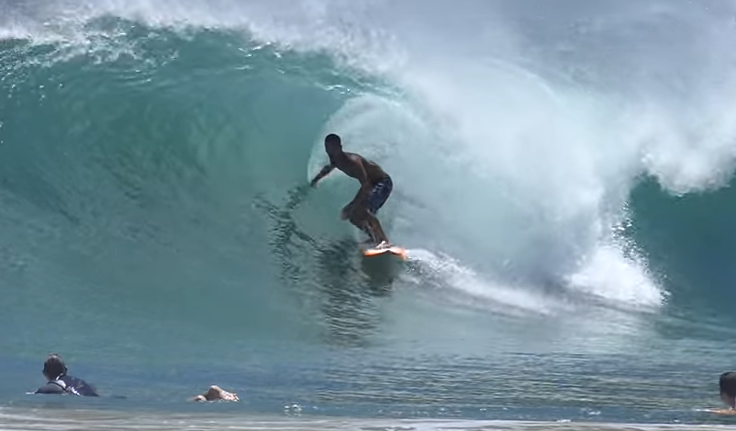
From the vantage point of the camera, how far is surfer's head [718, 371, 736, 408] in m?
8.63

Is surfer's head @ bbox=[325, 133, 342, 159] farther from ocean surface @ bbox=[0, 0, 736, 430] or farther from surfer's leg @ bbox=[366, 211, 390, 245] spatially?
ocean surface @ bbox=[0, 0, 736, 430]

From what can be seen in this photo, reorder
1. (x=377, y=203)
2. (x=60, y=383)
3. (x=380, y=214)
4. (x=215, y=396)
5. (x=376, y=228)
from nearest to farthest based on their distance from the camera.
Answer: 1. (x=215, y=396)
2. (x=60, y=383)
3. (x=376, y=228)
4. (x=377, y=203)
5. (x=380, y=214)

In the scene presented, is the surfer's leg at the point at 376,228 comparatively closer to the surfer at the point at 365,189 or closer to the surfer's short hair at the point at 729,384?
the surfer at the point at 365,189

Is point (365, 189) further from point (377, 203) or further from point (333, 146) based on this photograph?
point (333, 146)

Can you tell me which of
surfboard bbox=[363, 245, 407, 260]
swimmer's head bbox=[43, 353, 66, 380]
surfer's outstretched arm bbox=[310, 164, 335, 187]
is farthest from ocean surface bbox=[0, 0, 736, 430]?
surfer's outstretched arm bbox=[310, 164, 335, 187]

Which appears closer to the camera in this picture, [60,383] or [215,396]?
[215,396]

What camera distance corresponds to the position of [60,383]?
28.8ft

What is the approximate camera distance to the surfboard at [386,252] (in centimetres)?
1305

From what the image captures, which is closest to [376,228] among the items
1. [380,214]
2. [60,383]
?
[380,214]

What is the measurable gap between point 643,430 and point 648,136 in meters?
10.3

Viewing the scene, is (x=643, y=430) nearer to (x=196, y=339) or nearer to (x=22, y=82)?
(x=196, y=339)

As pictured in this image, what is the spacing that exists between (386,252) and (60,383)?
4850mm

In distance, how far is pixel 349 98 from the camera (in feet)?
52.7

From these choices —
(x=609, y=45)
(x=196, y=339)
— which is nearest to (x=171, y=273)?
(x=196, y=339)
